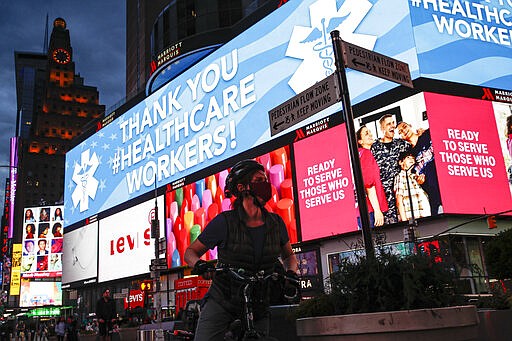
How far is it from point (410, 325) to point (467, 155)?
22.5 meters

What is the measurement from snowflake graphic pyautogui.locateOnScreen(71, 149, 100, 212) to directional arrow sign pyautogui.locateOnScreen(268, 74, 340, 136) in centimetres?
4460

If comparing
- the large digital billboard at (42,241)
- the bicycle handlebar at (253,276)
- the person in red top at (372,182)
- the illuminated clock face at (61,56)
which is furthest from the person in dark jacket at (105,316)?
the illuminated clock face at (61,56)

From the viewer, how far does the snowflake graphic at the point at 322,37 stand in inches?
1032

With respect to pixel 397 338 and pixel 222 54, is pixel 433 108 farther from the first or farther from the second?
pixel 397 338

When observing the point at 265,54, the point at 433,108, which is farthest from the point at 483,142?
the point at 265,54

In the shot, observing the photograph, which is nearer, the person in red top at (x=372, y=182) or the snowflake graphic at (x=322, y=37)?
the person in red top at (x=372, y=182)

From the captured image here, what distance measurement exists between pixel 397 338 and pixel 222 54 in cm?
3306

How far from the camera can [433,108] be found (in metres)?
23.6

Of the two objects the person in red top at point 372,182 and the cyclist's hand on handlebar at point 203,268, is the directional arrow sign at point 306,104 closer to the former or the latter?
the cyclist's hand on handlebar at point 203,268

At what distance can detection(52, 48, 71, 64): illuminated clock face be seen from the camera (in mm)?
175250

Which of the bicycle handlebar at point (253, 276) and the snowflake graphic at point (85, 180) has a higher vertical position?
the snowflake graphic at point (85, 180)

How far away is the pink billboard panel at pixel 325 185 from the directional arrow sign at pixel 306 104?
19.1m

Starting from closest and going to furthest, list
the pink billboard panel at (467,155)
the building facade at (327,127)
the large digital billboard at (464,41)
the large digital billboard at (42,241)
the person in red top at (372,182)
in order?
the pink billboard panel at (467,155) → the building facade at (327,127) → the person in red top at (372,182) → the large digital billboard at (464,41) → the large digital billboard at (42,241)

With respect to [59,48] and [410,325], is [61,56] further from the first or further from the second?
[410,325]
